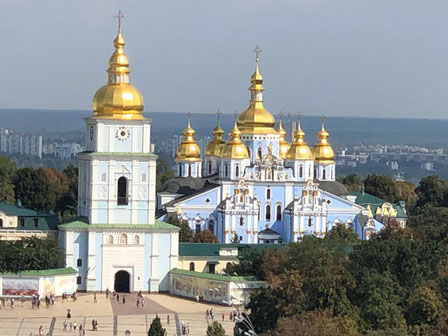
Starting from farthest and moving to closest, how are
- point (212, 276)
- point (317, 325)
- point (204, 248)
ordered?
1. point (204, 248)
2. point (212, 276)
3. point (317, 325)

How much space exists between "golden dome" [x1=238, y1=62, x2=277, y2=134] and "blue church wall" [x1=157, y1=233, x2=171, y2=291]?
14.9 meters

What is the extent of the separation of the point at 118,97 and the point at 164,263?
4.78m

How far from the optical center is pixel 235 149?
59.4m

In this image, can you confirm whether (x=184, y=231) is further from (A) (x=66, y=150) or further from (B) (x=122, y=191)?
(A) (x=66, y=150)

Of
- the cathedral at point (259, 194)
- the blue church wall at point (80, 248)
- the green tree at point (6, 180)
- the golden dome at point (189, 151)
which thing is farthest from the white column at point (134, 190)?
the green tree at point (6, 180)

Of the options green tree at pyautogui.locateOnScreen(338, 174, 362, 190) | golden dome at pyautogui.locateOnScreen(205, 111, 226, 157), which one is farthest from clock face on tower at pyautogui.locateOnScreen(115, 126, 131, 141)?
green tree at pyautogui.locateOnScreen(338, 174, 362, 190)

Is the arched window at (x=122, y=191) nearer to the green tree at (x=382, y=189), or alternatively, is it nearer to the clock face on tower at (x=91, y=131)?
the clock face on tower at (x=91, y=131)

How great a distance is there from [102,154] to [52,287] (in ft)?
13.8

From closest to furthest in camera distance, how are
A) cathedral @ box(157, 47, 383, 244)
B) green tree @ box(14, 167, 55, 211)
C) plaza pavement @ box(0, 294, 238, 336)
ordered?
plaza pavement @ box(0, 294, 238, 336), cathedral @ box(157, 47, 383, 244), green tree @ box(14, 167, 55, 211)

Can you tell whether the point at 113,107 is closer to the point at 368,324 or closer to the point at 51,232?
the point at 51,232

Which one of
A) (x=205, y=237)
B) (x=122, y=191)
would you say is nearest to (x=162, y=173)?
(x=205, y=237)

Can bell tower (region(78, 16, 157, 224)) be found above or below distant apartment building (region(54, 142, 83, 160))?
below

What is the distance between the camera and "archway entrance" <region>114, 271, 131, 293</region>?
46.9 m

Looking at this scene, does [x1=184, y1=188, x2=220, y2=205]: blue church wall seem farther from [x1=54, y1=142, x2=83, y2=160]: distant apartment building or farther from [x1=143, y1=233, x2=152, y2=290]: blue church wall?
[x1=54, y1=142, x2=83, y2=160]: distant apartment building
